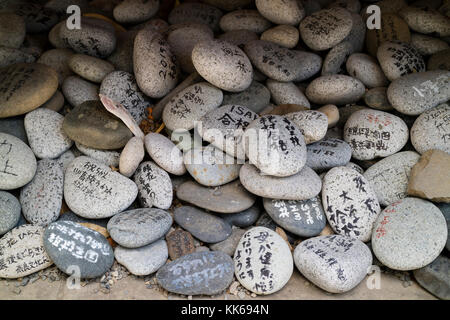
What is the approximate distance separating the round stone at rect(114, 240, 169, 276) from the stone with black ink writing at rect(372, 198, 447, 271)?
1.07 meters

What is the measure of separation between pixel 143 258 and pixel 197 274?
0.96ft

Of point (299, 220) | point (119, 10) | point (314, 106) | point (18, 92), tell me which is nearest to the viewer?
point (299, 220)

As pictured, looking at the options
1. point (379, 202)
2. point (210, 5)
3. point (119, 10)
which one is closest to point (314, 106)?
point (379, 202)

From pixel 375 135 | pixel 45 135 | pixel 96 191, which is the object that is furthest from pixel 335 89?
pixel 45 135

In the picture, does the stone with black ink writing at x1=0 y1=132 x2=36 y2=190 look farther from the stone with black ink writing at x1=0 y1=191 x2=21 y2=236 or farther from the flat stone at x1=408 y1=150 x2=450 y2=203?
the flat stone at x1=408 y1=150 x2=450 y2=203

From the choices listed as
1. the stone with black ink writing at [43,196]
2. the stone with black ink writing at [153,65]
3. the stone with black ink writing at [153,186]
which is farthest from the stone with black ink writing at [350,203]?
the stone with black ink writing at [43,196]

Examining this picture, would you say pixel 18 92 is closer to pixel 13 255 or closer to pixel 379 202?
pixel 13 255

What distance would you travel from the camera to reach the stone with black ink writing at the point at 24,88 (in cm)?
286

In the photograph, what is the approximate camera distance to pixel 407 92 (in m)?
2.92

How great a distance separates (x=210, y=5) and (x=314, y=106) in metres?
1.20

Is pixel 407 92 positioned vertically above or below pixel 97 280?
above

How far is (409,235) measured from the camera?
2.43 meters

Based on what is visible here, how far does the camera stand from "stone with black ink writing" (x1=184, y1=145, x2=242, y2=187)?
2.73m

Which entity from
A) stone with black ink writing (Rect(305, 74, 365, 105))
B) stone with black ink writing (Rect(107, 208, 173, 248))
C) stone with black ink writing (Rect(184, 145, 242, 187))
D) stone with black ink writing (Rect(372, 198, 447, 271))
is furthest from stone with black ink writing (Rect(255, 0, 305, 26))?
stone with black ink writing (Rect(107, 208, 173, 248))
